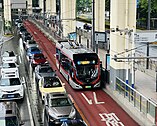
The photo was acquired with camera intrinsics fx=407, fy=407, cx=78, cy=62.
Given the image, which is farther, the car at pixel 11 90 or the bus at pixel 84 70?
the bus at pixel 84 70

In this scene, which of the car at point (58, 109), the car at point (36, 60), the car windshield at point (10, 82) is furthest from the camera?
the car at point (36, 60)


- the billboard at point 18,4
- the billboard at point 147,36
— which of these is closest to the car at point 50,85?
the billboard at point 147,36

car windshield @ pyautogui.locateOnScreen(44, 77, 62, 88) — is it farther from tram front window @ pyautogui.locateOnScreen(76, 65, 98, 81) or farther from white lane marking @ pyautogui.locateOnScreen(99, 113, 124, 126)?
white lane marking @ pyautogui.locateOnScreen(99, 113, 124, 126)

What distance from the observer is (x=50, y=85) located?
977 inches

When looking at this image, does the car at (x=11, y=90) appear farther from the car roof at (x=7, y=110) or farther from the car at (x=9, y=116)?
the car at (x=9, y=116)

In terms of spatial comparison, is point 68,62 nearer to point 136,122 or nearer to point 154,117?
point 136,122

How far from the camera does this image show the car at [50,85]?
24.1 m

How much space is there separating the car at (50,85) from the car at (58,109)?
2.82 metres

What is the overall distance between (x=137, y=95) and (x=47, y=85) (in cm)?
626

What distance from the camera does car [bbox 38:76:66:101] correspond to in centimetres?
2414

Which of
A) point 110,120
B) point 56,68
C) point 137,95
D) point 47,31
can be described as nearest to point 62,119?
point 110,120

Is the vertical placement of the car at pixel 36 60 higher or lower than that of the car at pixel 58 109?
higher

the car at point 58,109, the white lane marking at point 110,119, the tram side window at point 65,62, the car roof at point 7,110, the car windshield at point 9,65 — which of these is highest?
the tram side window at point 65,62

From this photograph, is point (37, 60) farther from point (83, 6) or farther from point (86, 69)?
point (83, 6)
